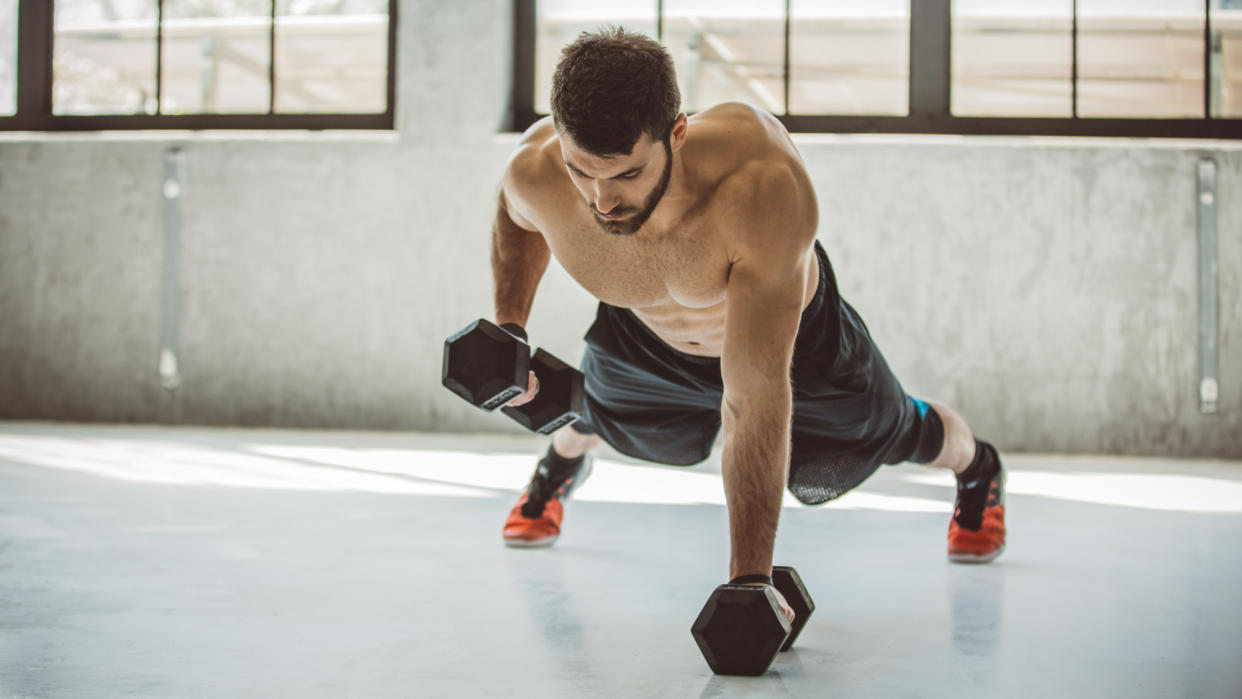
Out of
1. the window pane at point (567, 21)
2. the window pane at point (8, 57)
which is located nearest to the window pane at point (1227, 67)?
the window pane at point (567, 21)

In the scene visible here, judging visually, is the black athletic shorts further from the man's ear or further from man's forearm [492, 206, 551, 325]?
the man's ear

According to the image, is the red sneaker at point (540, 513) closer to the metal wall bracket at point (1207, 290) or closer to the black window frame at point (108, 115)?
the black window frame at point (108, 115)

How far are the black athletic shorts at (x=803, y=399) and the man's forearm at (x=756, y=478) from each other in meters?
0.41

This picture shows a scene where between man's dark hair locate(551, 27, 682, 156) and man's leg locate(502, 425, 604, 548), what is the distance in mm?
983

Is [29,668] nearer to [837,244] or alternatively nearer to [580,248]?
[580,248]

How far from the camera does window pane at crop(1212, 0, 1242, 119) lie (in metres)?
4.11

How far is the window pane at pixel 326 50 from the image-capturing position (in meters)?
4.73

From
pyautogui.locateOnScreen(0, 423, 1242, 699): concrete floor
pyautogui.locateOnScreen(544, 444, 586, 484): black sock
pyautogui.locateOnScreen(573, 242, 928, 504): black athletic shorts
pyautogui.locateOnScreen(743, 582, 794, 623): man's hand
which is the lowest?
pyautogui.locateOnScreen(0, 423, 1242, 699): concrete floor

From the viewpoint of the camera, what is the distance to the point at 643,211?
56.3 inches

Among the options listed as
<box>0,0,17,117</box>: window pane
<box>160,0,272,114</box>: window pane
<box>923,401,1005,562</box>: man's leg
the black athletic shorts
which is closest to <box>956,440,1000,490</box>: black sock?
<box>923,401,1005,562</box>: man's leg

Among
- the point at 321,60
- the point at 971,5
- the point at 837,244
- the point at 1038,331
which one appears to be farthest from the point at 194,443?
the point at 971,5

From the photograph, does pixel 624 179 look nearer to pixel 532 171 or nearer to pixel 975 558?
pixel 532 171

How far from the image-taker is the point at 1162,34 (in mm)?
4246

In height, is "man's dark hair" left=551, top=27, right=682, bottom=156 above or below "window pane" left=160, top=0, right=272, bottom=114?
below
